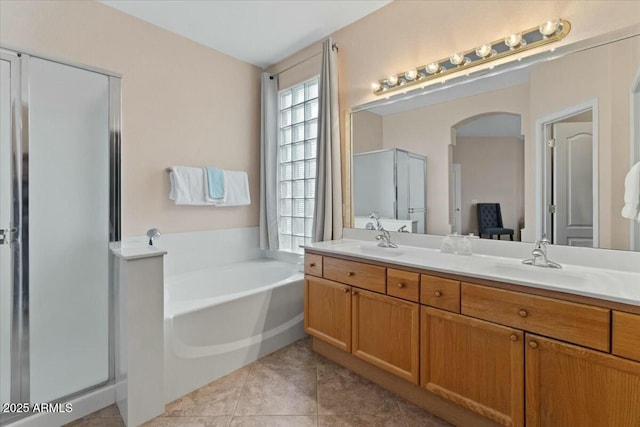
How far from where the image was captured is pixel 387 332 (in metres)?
1.69

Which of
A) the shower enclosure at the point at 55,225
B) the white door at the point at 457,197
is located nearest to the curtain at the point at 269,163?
the shower enclosure at the point at 55,225

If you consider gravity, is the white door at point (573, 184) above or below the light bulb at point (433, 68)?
below

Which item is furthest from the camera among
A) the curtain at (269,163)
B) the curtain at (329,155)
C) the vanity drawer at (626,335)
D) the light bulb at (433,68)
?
the curtain at (269,163)

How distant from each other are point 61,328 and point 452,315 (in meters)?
2.14

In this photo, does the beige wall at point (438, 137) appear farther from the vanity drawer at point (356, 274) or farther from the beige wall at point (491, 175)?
the vanity drawer at point (356, 274)

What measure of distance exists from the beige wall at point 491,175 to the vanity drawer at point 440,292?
594 mm

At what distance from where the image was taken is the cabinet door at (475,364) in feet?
4.05

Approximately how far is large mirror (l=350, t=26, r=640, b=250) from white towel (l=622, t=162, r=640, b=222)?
0.02 m

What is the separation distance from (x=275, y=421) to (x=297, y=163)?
2188 millimetres

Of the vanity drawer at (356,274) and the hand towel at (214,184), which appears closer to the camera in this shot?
the vanity drawer at (356,274)

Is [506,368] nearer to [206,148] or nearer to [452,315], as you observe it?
[452,315]

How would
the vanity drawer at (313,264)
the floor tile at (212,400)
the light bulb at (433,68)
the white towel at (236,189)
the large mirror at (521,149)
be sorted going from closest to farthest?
the large mirror at (521,149), the floor tile at (212,400), the light bulb at (433,68), the vanity drawer at (313,264), the white towel at (236,189)

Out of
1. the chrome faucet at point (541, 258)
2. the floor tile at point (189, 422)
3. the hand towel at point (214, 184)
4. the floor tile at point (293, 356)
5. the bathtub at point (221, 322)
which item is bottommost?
the floor tile at point (189, 422)

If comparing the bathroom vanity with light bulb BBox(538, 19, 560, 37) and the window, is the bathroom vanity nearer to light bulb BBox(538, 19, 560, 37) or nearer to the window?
the window
